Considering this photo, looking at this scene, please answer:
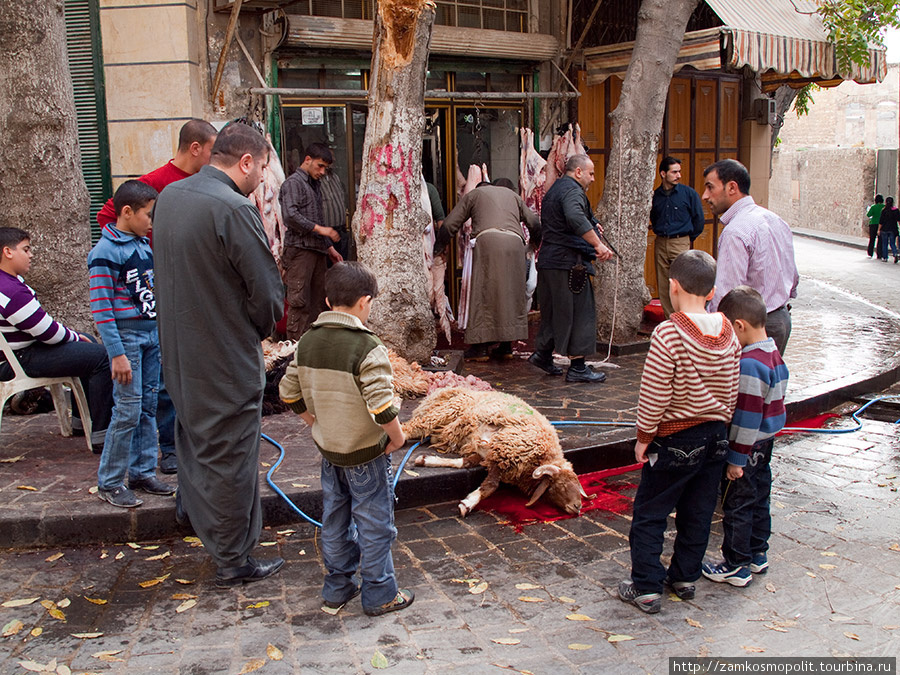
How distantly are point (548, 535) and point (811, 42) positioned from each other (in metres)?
8.76

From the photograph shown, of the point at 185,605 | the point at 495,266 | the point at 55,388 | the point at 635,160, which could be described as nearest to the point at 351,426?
the point at 185,605

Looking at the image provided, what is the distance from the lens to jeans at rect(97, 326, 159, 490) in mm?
4688

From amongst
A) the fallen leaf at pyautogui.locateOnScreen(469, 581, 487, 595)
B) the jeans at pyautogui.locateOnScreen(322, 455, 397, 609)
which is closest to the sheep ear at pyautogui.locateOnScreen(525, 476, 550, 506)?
the fallen leaf at pyautogui.locateOnScreen(469, 581, 487, 595)

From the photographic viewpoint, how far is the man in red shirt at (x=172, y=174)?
16.0 feet

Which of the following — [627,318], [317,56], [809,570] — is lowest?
[809,570]

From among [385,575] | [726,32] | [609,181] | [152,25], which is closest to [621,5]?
[726,32]

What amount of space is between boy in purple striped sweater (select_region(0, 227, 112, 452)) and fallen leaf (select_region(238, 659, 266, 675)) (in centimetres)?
269

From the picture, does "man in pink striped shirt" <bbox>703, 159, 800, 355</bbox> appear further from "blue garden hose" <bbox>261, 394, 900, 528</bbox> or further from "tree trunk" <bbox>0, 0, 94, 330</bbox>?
"tree trunk" <bbox>0, 0, 94, 330</bbox>

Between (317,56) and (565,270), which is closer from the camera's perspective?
(565,270)

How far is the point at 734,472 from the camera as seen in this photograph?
396cm

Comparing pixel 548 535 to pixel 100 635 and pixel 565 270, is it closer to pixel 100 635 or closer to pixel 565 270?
pixel 100 635

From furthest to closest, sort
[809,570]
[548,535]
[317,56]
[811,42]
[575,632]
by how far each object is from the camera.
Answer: [811,42]
[317,56]
[548,535]
[809,570]
[575,632]

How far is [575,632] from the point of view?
3.59 m

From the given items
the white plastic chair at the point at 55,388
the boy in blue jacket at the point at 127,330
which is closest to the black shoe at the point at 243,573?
the boy in blue jacket at the point at 127,330
